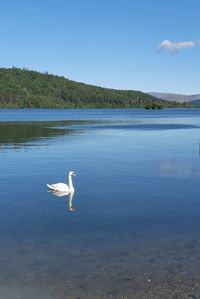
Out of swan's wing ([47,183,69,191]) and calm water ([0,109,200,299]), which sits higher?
swan's wing ([47,183,69,191])

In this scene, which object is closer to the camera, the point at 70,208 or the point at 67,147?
the point at 70,208

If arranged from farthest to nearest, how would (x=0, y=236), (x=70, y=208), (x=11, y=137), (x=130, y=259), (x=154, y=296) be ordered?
(x=11, y=137) → (x=70, y=208) → (x=0, y=236) → (x=130, y=259) → (x=154, y=296)

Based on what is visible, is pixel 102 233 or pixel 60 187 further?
pixel 60 187

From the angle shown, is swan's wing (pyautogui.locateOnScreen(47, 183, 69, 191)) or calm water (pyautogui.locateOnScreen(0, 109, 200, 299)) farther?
swan's wing (pyautogui.locateOnScreen(47, 183, 69, 191))

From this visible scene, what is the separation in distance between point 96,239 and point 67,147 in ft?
108

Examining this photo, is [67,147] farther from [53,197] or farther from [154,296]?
[154,296]

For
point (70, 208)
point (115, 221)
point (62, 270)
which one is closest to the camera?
point (62, 270)

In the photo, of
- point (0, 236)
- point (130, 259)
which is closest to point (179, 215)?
point (130, 259)

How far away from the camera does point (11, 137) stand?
63375 mm

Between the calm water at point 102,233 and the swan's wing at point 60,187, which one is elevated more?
the swan's wing at point 60,187

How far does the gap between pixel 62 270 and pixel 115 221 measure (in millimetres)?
5633

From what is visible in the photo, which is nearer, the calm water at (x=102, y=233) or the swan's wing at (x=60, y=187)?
the calm water at (x=102, y=233)

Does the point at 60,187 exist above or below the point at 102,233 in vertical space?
above

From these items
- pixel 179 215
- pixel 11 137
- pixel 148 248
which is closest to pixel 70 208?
pixel 179 215
